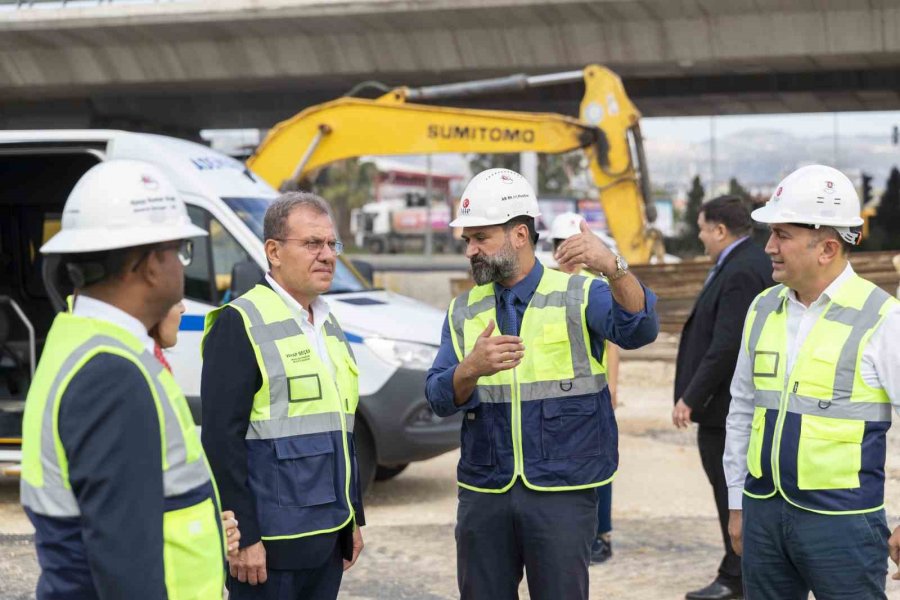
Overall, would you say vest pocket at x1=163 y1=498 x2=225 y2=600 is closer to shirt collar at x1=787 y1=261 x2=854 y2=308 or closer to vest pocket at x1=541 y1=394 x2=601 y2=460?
vest pocket at x1=541 y1=394 x2=601 y2=460

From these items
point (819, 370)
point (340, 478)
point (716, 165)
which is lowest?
point (340, 478)

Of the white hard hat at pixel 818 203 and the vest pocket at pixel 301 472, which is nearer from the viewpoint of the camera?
the vest pocket at pixel 301 472

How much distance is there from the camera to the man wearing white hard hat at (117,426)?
2547mm

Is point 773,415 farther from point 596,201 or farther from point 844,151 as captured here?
→ point 596,201

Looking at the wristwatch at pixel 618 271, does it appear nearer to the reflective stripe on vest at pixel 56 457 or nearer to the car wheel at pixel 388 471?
the reflective stripe on vest at pixel 56 457

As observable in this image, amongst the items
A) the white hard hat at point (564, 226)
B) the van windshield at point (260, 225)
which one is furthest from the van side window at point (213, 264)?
the white hard hat at point (564, 226)

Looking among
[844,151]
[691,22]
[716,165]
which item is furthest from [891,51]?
[716,165]

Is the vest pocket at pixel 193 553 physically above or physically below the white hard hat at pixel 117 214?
below

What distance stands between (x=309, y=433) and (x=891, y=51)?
2151 centimetres

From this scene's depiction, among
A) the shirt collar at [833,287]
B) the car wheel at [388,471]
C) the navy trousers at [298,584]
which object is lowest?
the car wheel at [388,471]

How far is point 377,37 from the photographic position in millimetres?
25281

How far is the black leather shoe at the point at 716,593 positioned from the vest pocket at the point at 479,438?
2.58m

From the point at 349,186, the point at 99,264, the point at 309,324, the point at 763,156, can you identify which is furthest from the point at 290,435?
the point at 349,186

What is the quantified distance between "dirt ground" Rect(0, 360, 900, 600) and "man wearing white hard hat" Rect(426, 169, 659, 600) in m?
2.41
